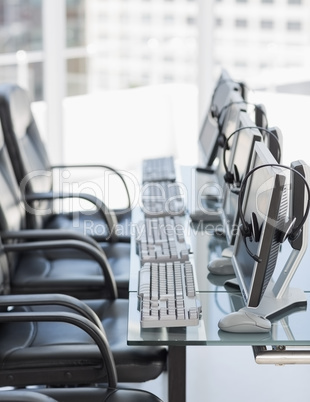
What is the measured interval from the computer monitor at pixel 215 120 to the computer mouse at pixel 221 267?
3.38 ft

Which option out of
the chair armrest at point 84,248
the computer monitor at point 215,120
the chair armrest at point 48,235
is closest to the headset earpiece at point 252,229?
the chair armrest at point 84,248

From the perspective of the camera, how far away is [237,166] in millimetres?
2762

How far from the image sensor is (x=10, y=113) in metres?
3.51

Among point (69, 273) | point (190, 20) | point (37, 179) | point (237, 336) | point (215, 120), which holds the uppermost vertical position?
point (190, 20)

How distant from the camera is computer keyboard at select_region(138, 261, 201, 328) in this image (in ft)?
6.95

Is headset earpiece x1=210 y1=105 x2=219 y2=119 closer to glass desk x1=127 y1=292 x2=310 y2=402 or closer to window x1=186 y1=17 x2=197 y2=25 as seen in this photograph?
glass desk x1=127 y1=292 x2=310 y2=402

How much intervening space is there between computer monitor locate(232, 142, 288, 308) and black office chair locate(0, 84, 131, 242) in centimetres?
135

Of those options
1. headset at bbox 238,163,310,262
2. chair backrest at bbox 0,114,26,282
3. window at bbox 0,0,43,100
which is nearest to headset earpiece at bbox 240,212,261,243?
headset at bbox 238,163,310,262

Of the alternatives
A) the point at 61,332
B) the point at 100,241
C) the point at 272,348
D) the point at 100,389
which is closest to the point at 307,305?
the point at 272,348

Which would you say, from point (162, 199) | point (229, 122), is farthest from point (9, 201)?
point (229, 122)

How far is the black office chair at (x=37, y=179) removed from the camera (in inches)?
139

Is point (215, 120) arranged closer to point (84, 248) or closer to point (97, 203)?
point (97, 203)

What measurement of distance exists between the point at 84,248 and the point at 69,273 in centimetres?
32

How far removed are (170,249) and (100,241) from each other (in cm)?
94
